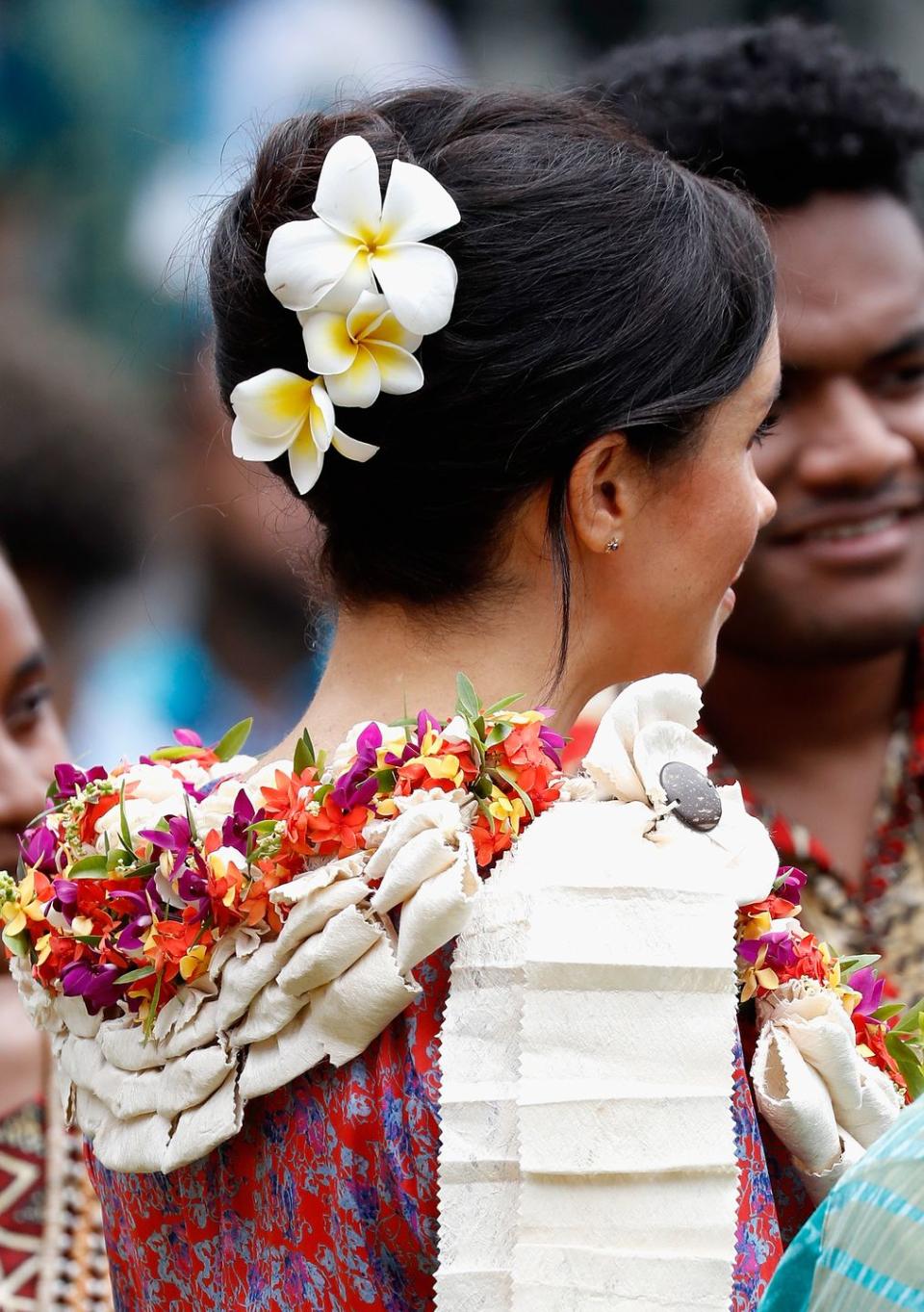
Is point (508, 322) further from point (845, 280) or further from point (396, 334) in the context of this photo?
point (845, 280)

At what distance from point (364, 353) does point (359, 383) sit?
23mm

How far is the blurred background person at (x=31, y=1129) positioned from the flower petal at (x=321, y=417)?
3.65 ft

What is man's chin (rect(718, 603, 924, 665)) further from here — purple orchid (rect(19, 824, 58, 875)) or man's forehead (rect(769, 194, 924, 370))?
purple orchid (rect(19, 824, 58, 875))

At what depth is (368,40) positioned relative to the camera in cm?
388

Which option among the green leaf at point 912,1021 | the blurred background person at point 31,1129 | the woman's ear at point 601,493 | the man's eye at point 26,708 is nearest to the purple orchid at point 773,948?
the green leaf at point 912,1021

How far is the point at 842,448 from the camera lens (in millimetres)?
2176

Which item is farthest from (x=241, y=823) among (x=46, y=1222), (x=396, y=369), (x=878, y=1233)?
(x=46, y=1222)

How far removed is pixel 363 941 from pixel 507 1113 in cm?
14

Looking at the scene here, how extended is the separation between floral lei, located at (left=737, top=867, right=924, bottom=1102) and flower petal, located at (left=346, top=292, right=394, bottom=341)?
0.49 meters

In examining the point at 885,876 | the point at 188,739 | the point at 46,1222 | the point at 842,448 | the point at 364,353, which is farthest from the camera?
the point at 885,876

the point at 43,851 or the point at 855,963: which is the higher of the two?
the point at 43,851

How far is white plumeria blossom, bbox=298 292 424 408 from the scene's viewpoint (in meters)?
1.17

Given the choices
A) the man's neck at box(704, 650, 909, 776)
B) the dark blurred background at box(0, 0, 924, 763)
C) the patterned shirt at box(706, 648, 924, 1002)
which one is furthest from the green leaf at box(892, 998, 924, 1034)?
the dark blurred background at box(0, 0, 924, 763)

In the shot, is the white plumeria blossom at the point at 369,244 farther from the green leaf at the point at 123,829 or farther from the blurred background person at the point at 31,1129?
the blurred background person at the point at 31,1129
